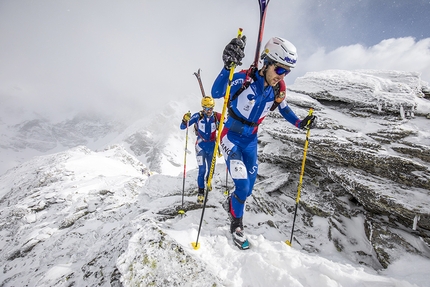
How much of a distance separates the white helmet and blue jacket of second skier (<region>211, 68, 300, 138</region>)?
2.01 ft

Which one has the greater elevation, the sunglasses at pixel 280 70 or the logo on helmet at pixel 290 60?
the logo on helmet at pixel 290 60

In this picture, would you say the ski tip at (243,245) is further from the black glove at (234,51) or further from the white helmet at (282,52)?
the white helmet at (282,52)

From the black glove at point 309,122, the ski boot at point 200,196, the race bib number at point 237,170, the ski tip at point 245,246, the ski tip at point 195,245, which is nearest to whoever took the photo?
the ski tip at point 195,245

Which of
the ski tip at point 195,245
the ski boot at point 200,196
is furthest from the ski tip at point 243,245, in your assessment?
the ski boot at point 200,196

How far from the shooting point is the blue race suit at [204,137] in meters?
9.24

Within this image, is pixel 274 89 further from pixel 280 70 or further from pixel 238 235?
pixel 238 235

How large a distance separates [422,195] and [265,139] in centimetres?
607

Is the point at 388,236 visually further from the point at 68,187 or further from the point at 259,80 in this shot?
the point at 68,187

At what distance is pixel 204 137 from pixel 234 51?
556 cm

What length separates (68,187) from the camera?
1265cm

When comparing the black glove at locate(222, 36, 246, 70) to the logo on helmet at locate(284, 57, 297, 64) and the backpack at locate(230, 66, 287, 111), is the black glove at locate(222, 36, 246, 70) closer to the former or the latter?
the backpack at locate(230, 66, 287, 111)

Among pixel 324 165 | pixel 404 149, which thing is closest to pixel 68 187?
pixel 324 165

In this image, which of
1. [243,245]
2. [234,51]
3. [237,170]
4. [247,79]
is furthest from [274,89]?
[243,245]

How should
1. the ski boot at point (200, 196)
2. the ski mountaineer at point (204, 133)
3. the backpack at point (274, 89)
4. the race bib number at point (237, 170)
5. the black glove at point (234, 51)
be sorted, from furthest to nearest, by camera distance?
the ski mountaineer at point (204, 133) → the ski boot at point (200, 196) → the backpack at point (274, 89) → the race bib number at point (237, 170) → the black glove at point (234, 51)
